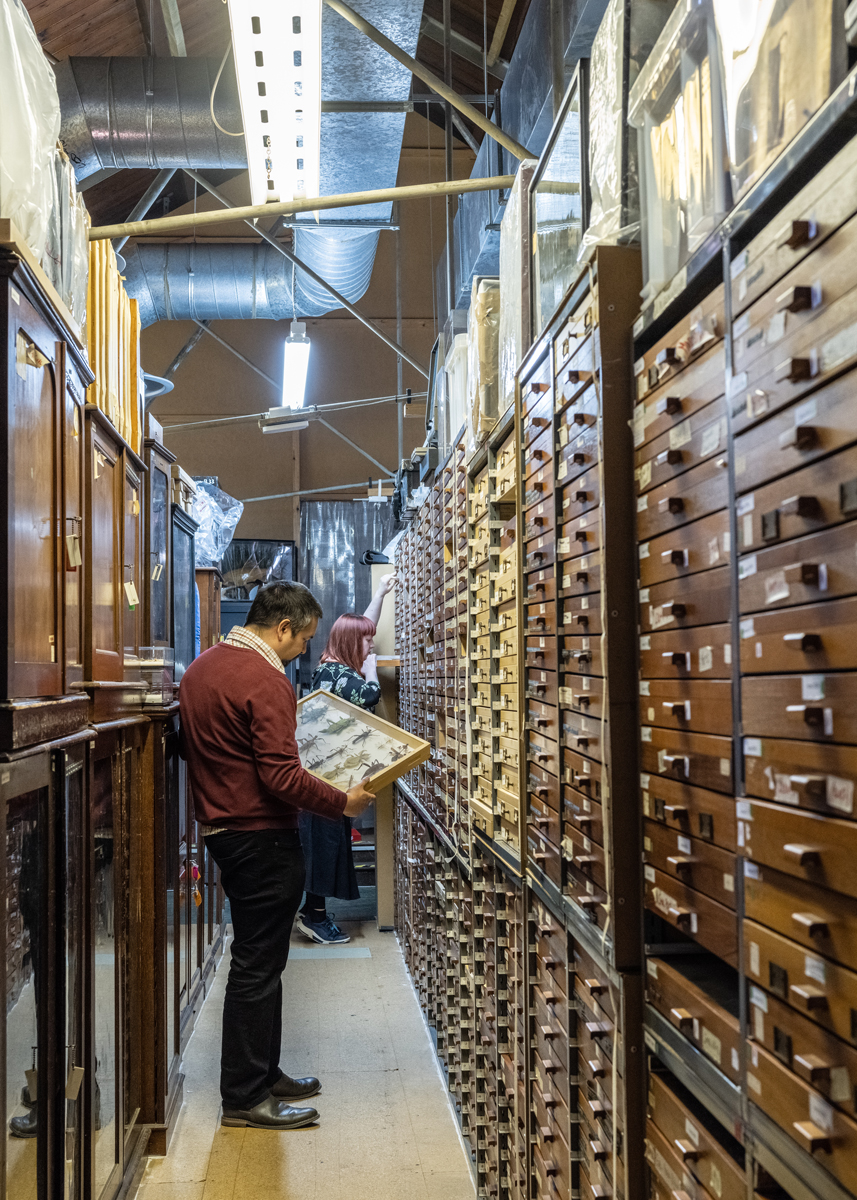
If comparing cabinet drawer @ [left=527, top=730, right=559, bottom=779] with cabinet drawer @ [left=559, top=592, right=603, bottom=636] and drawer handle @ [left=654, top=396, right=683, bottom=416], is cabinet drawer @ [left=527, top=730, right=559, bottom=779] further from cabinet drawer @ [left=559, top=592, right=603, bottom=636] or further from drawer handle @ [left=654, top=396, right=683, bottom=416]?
drawer handle @ [left=654, top=396, right=683, bottom=416]

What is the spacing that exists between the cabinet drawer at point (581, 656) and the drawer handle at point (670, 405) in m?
0.43

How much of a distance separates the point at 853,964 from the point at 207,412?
985 cm

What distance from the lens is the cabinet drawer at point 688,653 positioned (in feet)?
4.32

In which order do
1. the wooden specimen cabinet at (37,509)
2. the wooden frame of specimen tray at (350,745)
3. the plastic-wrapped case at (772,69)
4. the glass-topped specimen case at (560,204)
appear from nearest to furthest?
the plastic-wrapped case at (772,69) → the wooden specimen cabinet at (37,509) → the glass-topped specimen case at (560,204) → the wooden frame of specimen tray at (350,745)

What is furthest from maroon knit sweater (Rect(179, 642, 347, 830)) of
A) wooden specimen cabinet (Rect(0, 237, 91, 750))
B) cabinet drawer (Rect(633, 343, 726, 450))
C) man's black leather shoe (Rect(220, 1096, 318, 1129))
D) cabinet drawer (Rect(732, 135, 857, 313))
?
cabinet drawer (Rect(732, 135, 857, 313))

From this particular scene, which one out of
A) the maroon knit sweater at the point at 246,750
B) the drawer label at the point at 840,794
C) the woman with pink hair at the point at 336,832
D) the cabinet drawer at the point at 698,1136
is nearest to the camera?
the drawer label at the point at 840,794

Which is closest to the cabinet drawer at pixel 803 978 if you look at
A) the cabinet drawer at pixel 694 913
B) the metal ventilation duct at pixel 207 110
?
the cabinet drawer at pixel 694 913

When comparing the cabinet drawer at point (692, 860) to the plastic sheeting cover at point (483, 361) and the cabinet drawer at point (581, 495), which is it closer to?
the cabinet drawer at point (581, 495)

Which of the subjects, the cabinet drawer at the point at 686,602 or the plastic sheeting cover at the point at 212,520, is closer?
the cabinet drawer at the point at 686,602

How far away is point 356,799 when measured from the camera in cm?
369

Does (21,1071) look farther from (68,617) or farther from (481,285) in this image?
(481,285)

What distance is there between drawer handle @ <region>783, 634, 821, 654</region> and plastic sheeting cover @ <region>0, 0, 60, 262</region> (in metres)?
1.48

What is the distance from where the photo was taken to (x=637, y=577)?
67.2 inches

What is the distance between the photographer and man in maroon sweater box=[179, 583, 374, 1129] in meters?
3.56
